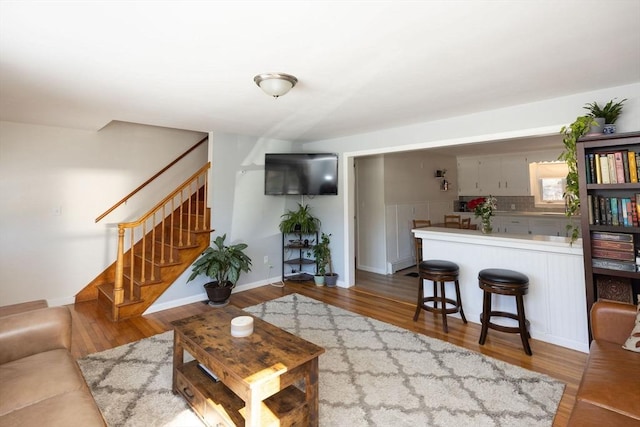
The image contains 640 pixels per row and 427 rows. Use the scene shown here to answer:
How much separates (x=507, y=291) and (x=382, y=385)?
132cm

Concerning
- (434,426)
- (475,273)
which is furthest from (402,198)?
(434,426)

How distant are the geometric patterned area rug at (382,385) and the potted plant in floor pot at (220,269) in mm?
912

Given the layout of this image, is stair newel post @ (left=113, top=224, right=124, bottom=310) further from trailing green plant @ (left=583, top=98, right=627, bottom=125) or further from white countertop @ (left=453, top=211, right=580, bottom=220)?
white countertop @ (left=453, top=211, right=580, bottom=220)

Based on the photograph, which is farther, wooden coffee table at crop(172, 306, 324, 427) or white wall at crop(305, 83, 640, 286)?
white wall at crop(305, 83, 640, 286)

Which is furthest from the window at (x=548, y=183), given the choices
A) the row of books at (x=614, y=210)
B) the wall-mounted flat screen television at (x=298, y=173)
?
the wall-mounted flat screen television at (x=298, y=173)

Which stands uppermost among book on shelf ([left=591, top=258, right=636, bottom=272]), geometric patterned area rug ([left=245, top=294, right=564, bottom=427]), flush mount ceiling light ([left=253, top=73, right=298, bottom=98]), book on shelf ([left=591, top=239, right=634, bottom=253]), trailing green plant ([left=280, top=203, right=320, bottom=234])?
flush mount ceiling light ([left=253, top=73, right=298, bottom=98])

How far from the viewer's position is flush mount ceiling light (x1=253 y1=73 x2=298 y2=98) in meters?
2.17

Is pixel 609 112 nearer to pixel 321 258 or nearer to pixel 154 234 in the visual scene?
pixel 321 258

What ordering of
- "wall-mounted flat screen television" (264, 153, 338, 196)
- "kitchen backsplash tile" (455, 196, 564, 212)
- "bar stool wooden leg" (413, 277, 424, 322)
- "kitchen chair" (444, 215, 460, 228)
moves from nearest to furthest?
"bar stool wooden leg" (413, 277, 424, 322) → "wall-mounted flat screen television" (264, 153, 338, 196) → "kitchen chair" (444, 215, 460, 228) → "kitchen backsplash tile" (455, 196, 564, 212)

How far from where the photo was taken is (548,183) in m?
6.10

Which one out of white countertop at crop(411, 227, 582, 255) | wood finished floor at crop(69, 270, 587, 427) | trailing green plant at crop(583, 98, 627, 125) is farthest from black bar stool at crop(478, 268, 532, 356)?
trailing green plant at crop(583, 98, 627, 125)

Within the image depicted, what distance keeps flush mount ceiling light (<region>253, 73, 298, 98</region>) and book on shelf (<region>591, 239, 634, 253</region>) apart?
8.40ft

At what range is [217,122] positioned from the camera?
3553 millimetres

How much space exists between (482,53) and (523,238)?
1.84 m
